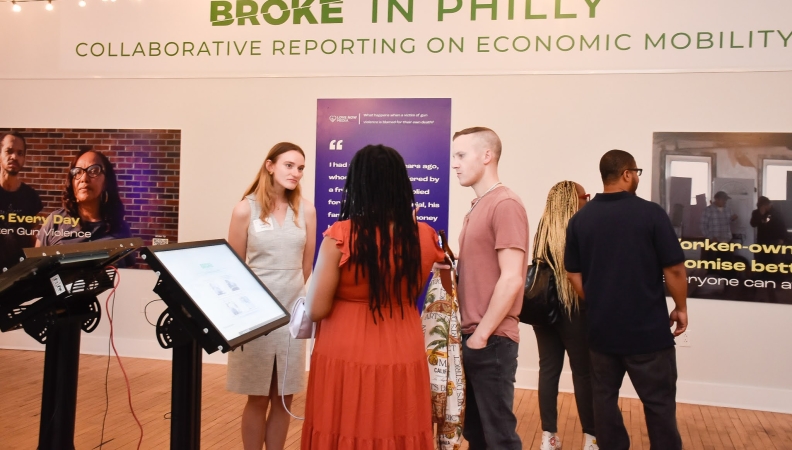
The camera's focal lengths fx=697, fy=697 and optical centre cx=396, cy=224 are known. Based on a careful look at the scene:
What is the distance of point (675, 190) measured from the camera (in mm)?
5520

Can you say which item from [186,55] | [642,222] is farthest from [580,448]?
[186,55]

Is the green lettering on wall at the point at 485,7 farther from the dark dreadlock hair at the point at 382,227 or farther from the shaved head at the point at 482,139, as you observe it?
the dark dreadlock hair at the point at 382,227

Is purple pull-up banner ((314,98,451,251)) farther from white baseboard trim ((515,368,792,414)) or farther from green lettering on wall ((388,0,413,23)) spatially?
white baseboard trim ((515,368,792,414))

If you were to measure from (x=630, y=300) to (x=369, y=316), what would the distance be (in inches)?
58.0

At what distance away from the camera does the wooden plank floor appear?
4234 millimetres

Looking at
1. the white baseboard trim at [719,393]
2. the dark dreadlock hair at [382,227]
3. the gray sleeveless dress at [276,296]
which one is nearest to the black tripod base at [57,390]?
the gray sleeveless dress at [276,296]

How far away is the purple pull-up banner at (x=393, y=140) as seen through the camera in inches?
234

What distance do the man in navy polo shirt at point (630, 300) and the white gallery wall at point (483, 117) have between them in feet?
7.71

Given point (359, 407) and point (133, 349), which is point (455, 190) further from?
point (359, 407)

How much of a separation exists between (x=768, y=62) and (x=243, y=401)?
477 cm

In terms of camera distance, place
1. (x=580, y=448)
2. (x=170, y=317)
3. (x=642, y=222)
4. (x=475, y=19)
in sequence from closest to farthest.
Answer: (x=170, y=317) → (x=642, y=222) → (x=580, y=448) → (x=475, y=19)

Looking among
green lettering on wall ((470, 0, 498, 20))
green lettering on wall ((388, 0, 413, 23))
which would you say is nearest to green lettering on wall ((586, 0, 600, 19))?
green lettering on wall ((470, 0, 498, 20))

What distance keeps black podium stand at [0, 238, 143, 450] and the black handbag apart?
7.08 ft

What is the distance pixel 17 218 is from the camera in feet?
21.8
